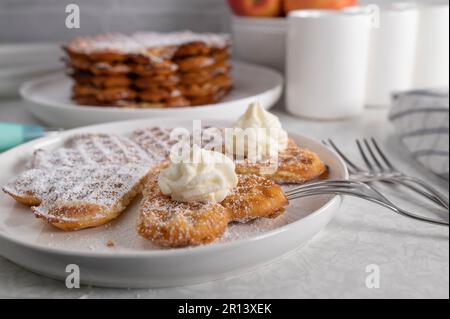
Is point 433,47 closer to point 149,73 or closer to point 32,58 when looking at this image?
point 149,73

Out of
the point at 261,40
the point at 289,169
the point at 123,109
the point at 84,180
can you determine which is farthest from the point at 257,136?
the point at 261,40

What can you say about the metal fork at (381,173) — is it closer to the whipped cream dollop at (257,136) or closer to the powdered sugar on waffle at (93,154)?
the whipped cream dollop at (257,136)

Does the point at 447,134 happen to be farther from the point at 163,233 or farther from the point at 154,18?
the point at 154,18

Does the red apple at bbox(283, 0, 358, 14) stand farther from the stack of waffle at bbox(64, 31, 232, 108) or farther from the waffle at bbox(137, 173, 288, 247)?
the waffle at bbox(137, 173, 288, 247)

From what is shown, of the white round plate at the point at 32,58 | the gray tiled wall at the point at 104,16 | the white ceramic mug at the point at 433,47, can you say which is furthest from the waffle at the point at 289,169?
the gray tiled wall at the point at 104,16

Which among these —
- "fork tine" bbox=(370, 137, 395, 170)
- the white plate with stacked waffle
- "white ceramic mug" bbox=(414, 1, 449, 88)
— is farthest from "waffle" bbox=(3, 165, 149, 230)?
"white ceramic mug" bbox=(414, 1, 449, 88)
